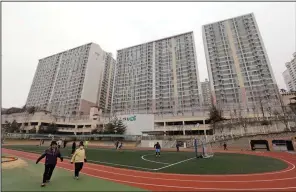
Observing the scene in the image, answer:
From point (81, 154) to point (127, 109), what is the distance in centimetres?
9236

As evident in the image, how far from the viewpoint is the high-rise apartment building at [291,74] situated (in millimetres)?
114500

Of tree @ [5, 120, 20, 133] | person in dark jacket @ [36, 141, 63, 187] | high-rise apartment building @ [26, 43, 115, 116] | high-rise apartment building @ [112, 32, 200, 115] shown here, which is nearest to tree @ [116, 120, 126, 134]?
high-rise apartment building @ [112, 32, 200, 115]

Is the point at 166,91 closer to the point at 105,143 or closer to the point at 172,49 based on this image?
the point at 172,49

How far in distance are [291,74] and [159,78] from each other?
98.0m

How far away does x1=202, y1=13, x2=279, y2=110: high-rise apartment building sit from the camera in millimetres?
72938

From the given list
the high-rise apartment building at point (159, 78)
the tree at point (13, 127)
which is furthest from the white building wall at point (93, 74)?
the tree at point (13, 127)

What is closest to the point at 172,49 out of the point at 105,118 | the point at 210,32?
the point at 210,32

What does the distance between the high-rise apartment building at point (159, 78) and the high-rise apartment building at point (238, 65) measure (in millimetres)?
10333

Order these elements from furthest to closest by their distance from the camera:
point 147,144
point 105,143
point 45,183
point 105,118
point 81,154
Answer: point 105,118, point 105,143, point 147,144, point 81,154, point 45,183

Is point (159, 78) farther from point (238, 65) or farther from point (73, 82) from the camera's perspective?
point (73, 82)

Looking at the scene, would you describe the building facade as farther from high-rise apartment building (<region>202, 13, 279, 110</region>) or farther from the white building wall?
the white building wall

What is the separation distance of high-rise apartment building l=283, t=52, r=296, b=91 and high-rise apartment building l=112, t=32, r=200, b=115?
76.0m

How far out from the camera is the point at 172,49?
101625 millimetres

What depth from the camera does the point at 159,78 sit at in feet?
320
